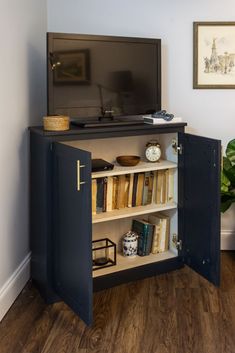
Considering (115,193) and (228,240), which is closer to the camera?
(115,193)

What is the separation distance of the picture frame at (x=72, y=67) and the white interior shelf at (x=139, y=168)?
0.57m

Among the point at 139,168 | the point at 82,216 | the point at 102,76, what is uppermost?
the point at 102,76

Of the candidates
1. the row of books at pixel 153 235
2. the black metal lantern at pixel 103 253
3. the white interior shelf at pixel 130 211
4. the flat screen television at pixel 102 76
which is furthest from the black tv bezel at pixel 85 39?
the black metal lantern at pixel 103 253

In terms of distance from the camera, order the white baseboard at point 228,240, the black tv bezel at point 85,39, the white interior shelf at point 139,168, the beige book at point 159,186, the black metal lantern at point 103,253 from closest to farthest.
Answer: the black tv bezel at point 85,39, the white interior shelf at point 139,168, the black metal lantern at point 103,253, the beige book at point 159,186, the white baseboard at point 228,240

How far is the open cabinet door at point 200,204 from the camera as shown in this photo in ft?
8.49

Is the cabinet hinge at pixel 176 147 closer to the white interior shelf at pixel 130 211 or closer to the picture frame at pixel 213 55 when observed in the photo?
the white interior shelf at pixel 130 211

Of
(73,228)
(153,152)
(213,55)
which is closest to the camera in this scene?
(73,228)

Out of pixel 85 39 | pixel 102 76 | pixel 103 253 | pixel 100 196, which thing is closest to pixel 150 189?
pixel 100 196

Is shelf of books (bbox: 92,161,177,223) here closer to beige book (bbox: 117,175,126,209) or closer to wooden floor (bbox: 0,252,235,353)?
beige book (bbox: 117,175,126,209)

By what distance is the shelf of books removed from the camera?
2.76 metres

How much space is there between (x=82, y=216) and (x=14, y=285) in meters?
0.73

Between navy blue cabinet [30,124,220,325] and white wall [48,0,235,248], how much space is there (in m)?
0.46

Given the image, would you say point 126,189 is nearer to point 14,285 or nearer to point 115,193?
point 115,193

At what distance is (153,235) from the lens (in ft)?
10.2
